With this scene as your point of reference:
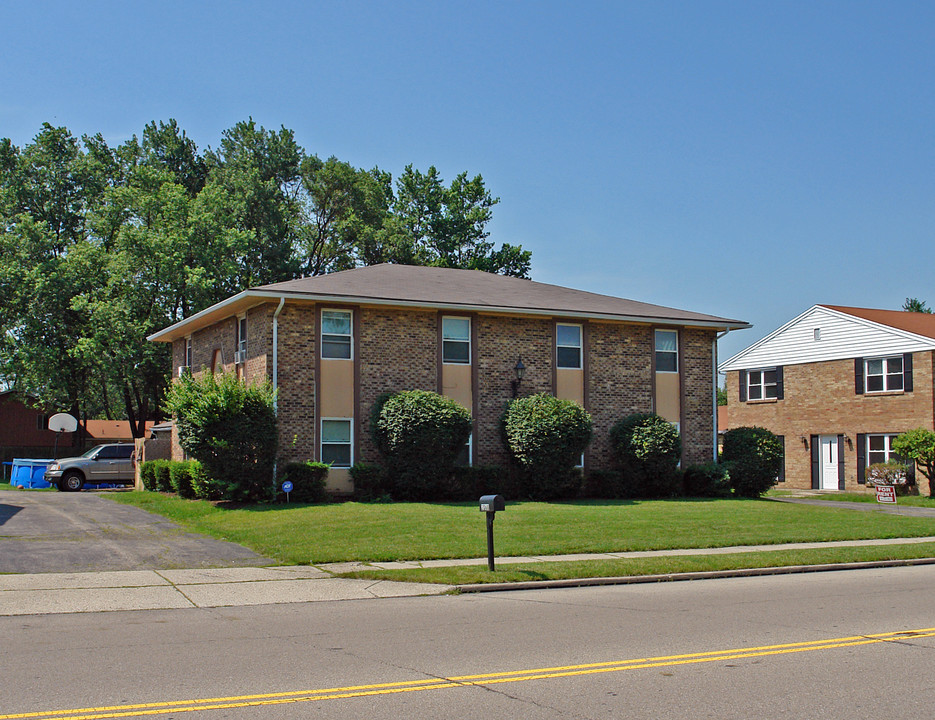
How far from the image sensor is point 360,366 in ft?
80.6

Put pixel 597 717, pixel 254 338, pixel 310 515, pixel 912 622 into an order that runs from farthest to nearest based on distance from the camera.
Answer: pixel 254 338 → pixel 310 515 → pixel 912 622 → pixel 597 717

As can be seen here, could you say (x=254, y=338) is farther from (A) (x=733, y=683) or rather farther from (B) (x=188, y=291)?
(A) (x=733, y=683)

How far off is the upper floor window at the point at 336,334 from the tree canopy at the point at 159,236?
16.5 metres

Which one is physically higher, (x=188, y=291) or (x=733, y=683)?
(x=188, y=291)

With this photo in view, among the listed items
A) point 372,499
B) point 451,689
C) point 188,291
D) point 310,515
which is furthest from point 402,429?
point 188,291

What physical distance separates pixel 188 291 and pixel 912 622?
115 feet

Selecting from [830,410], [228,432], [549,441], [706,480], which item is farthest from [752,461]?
[228,432]

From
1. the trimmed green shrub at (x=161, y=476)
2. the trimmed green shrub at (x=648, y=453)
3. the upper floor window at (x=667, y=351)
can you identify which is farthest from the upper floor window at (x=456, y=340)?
the trimmed green shrub at (x=161, y=476)

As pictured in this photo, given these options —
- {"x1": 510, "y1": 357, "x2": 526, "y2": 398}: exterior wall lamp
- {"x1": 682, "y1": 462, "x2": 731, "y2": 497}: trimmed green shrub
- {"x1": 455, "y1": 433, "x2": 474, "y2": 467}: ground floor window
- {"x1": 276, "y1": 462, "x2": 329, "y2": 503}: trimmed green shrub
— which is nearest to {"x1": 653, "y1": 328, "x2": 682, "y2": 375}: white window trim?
{"x1": 682, "y1": 462, "x2": 731, "y2": 497}: trimmed green shrub

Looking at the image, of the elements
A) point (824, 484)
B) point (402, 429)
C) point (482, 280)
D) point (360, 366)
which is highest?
point (482, 280)

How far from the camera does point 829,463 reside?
Answer: 1459 inches

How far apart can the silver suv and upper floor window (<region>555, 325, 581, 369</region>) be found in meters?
15.6

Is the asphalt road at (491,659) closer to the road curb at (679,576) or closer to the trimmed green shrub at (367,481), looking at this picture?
the road curb at (679,576)

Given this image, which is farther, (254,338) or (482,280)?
(482,280)
